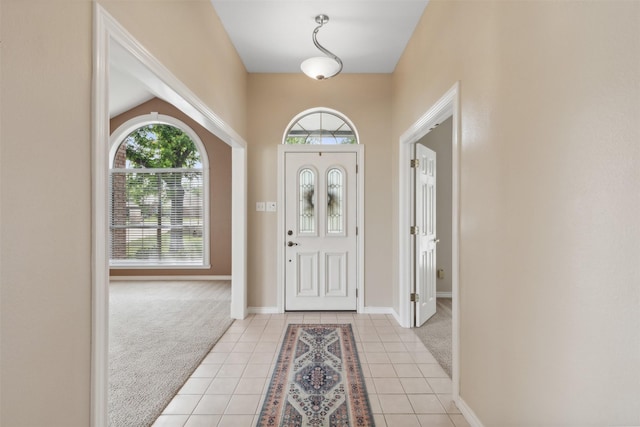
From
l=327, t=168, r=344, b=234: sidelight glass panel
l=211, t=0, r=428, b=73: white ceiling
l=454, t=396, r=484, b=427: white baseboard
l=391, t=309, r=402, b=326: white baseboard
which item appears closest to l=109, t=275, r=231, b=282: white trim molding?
l=327, t=168, r=344, b=234: sidelight glass panel

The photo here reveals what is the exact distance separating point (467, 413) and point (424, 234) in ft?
6.72

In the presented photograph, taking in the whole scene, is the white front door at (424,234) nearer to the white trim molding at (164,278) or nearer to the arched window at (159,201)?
the white trim molding at (164,278)

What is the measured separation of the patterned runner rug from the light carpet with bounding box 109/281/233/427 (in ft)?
2.42

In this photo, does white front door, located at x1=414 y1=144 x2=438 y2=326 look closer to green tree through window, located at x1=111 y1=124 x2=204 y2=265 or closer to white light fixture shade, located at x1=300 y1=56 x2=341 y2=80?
white light fixture shade, located at x1=300 y1=56 x2=341 y2=80

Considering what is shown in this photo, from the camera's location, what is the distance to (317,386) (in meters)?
2.36

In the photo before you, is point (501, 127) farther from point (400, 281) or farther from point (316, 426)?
point (400, 281)

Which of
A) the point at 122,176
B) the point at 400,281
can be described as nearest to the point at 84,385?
the point at 400,281

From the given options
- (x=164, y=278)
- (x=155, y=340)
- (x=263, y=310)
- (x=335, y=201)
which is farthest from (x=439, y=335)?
(x=164, y=278)

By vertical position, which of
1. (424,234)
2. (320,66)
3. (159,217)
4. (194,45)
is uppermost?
Answer: (320,66)

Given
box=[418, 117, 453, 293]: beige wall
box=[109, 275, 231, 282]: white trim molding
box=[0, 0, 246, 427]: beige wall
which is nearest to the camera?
box=[0, 0, 246, 427]: beige wall

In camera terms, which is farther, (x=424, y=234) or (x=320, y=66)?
(x=424, y=234)

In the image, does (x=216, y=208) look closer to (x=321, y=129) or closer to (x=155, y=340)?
(x=321, y=129)

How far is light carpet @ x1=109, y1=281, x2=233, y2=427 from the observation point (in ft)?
7.20

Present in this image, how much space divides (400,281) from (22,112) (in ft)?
11.3
